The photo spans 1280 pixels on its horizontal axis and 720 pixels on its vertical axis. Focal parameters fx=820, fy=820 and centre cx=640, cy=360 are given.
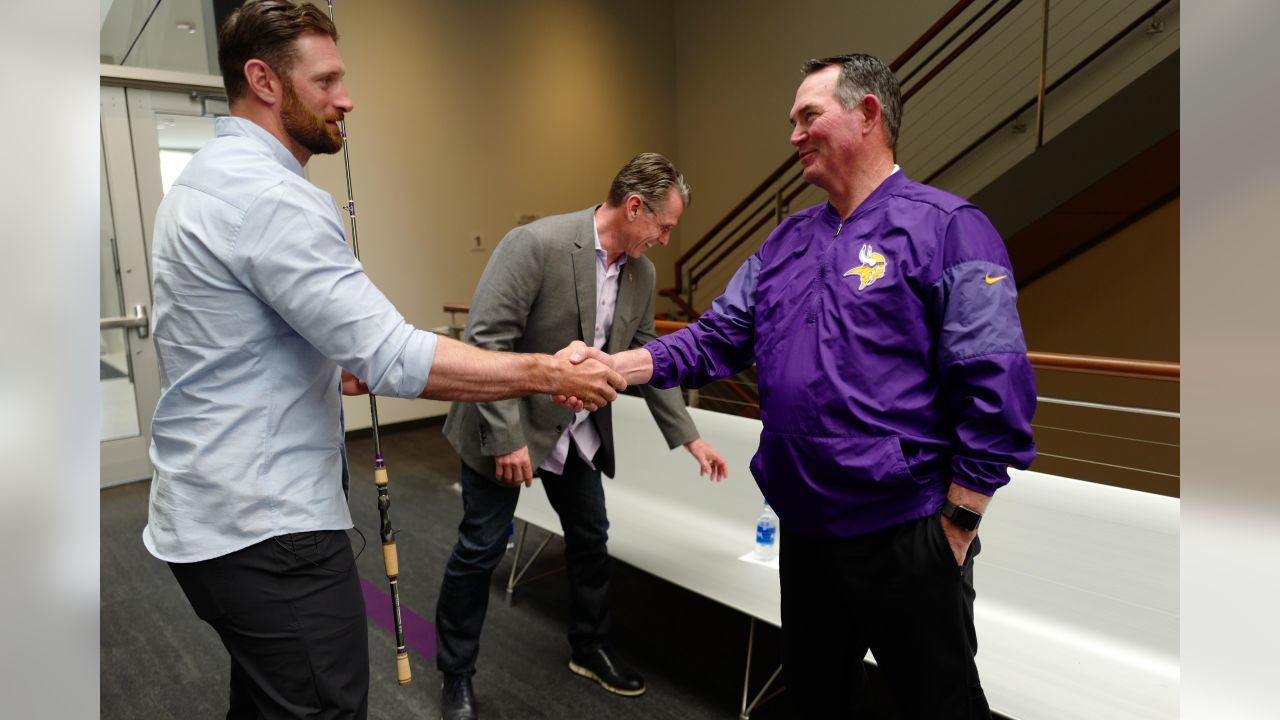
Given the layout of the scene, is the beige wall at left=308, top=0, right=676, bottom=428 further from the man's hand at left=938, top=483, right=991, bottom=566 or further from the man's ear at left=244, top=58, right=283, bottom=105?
the man's hand at left=938, top=483, right=991, bottom=566

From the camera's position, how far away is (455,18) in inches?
266

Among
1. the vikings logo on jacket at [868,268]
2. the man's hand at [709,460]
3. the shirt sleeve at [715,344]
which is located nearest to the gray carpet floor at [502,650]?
the man's hand at [709,460]

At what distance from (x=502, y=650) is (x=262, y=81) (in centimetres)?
218

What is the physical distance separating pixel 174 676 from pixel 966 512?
2.72 meters

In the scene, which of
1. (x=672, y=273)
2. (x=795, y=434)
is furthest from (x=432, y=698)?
(x=672, y=273)

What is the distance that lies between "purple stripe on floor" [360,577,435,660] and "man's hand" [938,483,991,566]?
2.06 metres

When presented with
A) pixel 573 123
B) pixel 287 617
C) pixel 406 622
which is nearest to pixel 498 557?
pixel 406 622

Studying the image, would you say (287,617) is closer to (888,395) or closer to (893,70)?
(888,395)

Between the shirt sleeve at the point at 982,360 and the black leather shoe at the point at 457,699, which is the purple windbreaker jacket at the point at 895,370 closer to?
the shirt sleeve at the point at 982,360

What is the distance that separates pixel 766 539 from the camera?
298cm

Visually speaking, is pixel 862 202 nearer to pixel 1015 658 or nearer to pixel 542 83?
pixel 1015 658

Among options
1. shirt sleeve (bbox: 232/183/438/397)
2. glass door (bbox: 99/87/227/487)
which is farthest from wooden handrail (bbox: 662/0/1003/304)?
glass door (bbox: 99/87/227/487)

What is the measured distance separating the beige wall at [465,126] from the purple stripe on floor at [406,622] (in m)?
3.02

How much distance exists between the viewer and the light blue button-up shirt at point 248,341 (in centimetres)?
130
